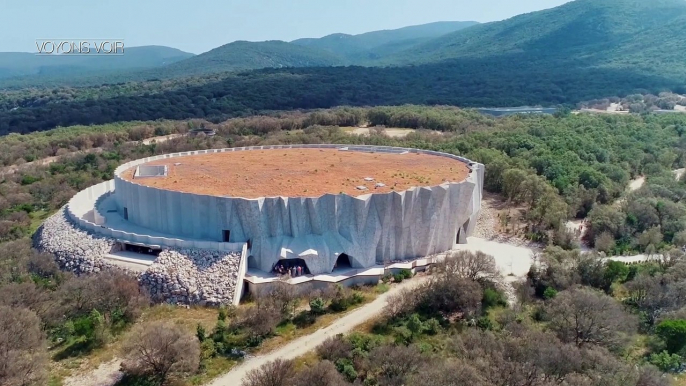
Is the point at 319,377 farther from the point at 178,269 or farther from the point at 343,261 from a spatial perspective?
the point at 343,261

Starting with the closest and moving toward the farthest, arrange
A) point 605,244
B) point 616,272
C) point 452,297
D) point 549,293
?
point 452,297 < point 549,293 < point 616,272 < point 605,244

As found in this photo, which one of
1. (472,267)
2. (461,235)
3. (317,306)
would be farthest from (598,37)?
(317,306)

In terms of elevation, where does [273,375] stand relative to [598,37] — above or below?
below

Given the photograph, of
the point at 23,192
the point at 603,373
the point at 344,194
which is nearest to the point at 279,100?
the point at 23,192

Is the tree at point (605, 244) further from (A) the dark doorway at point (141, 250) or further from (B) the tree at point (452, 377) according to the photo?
(A) the dark doorway at point (141, 250)

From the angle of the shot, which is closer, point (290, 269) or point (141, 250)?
point (290, 269)

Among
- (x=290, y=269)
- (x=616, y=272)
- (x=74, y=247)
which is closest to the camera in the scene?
(x=616, y=272)

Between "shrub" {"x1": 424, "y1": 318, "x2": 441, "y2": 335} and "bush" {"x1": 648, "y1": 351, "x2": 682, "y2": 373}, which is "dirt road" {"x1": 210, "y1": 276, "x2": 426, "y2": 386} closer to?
"shrub" {"x1": 424, "y1": 318, "x2": 441, "y2": 335}

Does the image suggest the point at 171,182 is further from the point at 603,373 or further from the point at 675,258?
the point at 675,258
